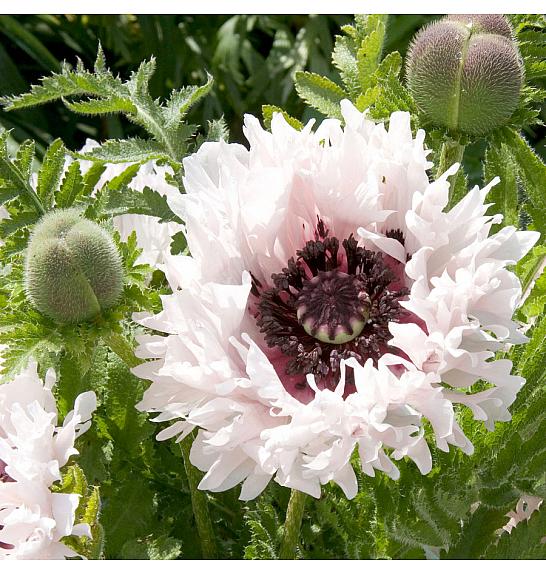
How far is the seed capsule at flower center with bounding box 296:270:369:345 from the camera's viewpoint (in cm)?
74

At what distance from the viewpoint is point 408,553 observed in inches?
26.8

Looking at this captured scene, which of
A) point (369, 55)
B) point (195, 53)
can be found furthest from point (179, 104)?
point (195, 53)

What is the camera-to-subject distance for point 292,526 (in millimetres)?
644

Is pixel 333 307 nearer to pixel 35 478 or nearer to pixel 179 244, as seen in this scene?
pixel 179 244

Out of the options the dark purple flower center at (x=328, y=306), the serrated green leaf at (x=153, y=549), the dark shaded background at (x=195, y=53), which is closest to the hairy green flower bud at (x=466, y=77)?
the dark purple flower center at (x=328, y=306)

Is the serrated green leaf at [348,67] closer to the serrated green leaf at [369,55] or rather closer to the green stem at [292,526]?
the serrated green leaf at [369,55]

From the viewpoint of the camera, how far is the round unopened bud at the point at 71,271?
63 centimetres

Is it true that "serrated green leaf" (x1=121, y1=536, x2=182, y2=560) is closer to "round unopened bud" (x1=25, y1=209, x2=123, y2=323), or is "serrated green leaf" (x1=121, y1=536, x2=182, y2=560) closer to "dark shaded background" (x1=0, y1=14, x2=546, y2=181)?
"round unopened bud" (x1=25, y1=209, x2=123, y2=323)

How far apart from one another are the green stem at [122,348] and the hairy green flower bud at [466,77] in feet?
0.88

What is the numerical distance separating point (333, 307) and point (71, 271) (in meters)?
0.20

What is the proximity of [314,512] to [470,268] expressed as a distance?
0.77 ft

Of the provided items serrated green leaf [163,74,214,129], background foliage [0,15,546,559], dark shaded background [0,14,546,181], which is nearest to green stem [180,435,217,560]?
background foliage [0,15,546,559]

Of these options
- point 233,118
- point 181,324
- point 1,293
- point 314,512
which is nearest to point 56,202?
point 1,293

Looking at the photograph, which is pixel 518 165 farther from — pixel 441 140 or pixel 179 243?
pixel 179 243
